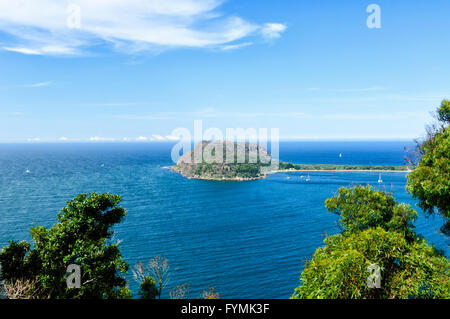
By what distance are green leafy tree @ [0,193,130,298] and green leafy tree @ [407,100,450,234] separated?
11164mm

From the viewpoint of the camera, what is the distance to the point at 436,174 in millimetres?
8844

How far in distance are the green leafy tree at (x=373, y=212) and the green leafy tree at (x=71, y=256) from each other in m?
10.6

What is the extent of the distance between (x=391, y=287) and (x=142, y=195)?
2317 inches

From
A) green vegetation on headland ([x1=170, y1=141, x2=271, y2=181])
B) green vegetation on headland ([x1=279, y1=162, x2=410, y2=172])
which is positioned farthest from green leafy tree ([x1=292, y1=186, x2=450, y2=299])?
green vegetation on headland ([x1=279, y1=162, x2=410, y2=172])

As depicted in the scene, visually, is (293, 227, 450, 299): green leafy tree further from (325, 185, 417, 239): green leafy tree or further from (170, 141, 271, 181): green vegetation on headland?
(170, 141, 271, 181): green vegetation on headland

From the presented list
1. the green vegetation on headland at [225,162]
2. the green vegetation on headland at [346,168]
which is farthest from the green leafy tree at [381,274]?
the green vegetation on headland at [346,168]

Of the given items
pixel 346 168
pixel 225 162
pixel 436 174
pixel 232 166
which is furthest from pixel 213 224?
pixel 346 168

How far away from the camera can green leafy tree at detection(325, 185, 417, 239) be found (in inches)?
511

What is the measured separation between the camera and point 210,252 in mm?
33156

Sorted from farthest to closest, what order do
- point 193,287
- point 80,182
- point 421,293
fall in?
point 80,182 → point 193,287 → point 421,293

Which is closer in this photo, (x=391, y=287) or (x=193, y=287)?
(x=391, y=287)
